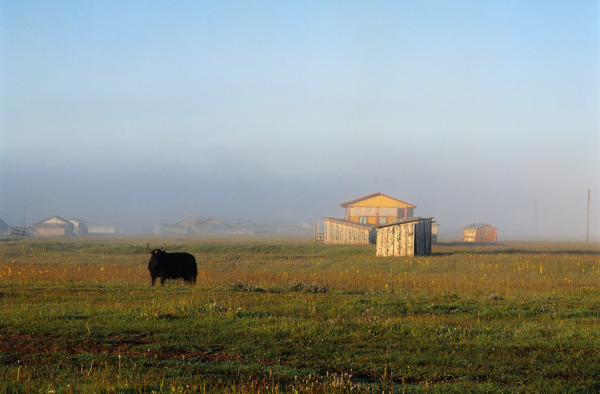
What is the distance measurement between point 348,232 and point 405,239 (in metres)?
19.6

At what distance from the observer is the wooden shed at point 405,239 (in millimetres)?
40688

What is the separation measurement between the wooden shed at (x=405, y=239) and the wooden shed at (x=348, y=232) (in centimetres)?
1527

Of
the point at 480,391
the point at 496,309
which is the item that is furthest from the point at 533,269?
the point at 480,391

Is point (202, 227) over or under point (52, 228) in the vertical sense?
over

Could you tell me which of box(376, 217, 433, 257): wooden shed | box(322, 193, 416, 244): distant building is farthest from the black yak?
box(322, 193, 416, 244): distant building

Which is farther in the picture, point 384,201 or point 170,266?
point 384,201

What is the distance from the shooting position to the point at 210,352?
10.5m

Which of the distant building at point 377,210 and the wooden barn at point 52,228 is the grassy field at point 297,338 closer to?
the distant building at point 377,210

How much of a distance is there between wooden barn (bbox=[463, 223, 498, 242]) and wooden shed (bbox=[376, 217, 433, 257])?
53.1 metres

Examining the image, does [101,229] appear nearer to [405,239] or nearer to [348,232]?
[348,232]

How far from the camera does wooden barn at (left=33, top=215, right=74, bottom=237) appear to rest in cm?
12782

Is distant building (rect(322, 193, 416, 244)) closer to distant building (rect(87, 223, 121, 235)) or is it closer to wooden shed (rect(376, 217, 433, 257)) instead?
wooden shed (rect(376, 217, 433, 257))

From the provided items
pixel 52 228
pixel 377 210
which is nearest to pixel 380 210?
pixel 377 210

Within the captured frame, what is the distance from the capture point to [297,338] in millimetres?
11602
